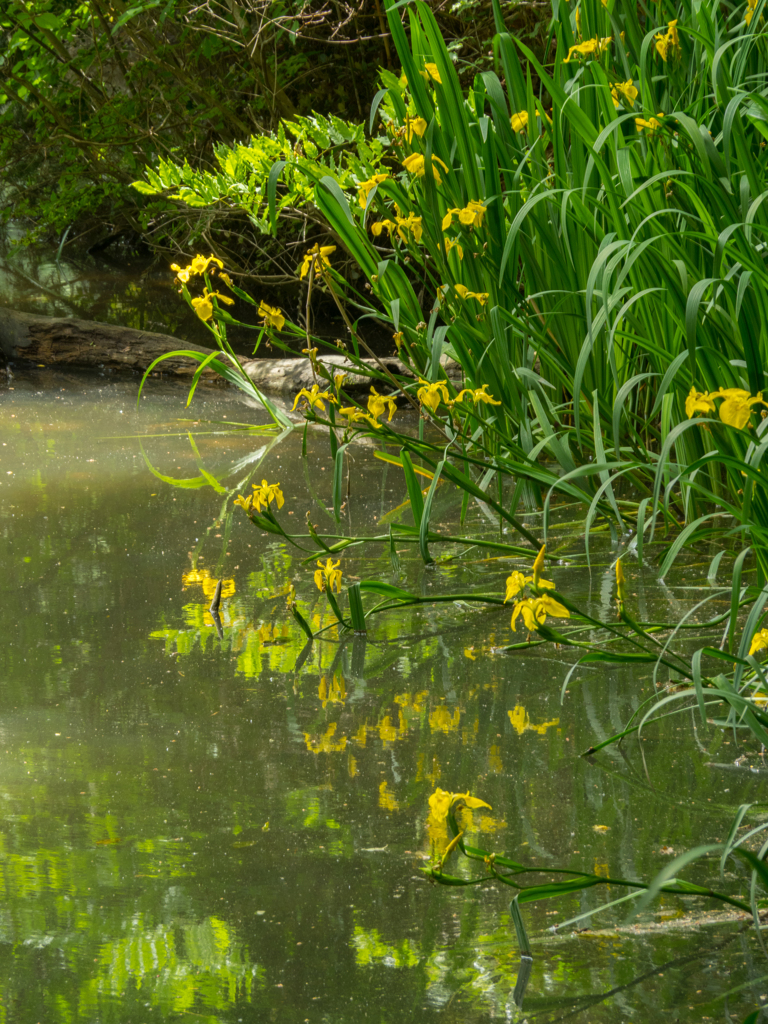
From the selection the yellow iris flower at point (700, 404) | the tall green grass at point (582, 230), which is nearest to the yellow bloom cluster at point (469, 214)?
the tall green grass at point (582, 230)

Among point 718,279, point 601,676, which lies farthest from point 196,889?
point 718,279

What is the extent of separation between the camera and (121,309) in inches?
235

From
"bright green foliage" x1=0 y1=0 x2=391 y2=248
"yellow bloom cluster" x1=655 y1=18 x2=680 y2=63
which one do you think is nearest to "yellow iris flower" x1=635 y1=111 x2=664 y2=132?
"yellow bloom cluster" x1=655 y1=18 x2=680 y2=63

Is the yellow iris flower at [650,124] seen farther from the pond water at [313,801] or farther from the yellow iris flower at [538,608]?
the yellow iris flower at [538,608]

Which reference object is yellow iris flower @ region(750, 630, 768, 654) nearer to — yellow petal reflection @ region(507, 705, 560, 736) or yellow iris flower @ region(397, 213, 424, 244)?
yellow petal reflection @ region(507, 705, 560, 736)

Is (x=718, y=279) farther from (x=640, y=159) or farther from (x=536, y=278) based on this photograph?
(x=536, y=278)

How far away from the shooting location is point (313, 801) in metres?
1.15

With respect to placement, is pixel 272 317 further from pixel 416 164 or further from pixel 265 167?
pixel 265 167

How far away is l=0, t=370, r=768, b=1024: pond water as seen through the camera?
2.84 feet

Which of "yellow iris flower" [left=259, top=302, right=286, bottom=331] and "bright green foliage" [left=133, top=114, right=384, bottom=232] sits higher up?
"bright green foliage" [left=133, top=114, right=384, bottom=232]

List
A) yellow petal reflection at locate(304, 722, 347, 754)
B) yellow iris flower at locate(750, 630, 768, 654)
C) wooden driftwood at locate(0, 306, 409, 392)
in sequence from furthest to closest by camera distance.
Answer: wooden driftwood at locate(0, 306, 409, 392) < yellow petal reflection at locate(304, 722, 347, 754) < yellow iris flower at locate(750, 630, 768, 654)

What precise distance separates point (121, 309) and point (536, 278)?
440cm

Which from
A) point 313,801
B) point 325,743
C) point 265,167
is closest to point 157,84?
point 265,167

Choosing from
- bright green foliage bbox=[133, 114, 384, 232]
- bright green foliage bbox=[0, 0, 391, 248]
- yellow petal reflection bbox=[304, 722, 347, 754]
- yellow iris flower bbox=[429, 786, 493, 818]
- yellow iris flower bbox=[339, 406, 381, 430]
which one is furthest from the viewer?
bright green foliage bbox=[0, 0, 391, 248]
